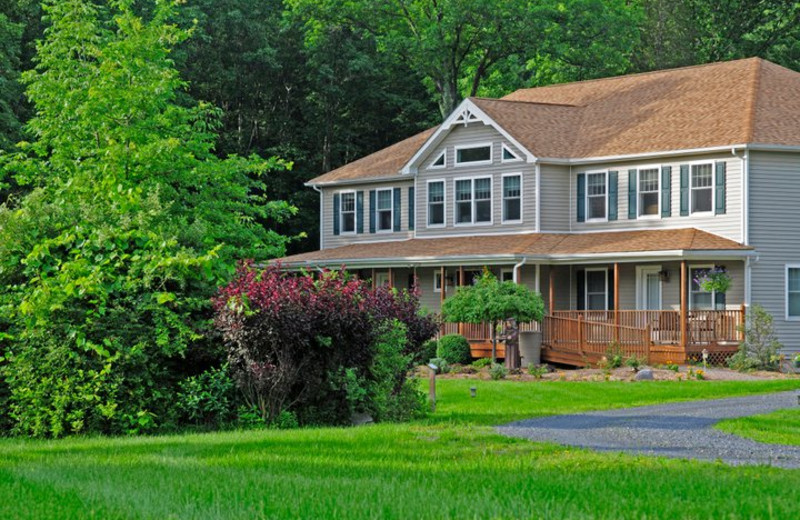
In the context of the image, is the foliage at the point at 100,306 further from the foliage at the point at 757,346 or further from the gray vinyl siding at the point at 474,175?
the gray vinyl siding at the point at 474,175

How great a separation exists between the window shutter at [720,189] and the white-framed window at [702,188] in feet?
0.68

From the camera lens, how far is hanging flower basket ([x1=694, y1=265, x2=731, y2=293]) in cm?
3366

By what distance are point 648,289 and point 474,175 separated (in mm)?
6895

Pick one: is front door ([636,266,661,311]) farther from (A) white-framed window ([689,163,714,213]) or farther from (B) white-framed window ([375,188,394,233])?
(B) white-framed window ([375,188,394,233])

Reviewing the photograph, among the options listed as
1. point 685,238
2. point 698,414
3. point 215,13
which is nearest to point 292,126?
point 215,13

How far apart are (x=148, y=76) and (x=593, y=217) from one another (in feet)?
54.7

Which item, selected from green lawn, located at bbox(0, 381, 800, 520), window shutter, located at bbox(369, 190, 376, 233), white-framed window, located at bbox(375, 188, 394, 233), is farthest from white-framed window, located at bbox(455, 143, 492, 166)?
green lawn, located at bbox(0, 381, 800, 520)

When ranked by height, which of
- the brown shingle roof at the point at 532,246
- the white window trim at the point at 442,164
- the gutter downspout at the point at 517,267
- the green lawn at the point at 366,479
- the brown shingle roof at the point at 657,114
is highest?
the brown shingle roof at the point at 657,114

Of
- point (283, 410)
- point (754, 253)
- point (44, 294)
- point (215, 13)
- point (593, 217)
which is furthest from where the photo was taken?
point (215, 13)

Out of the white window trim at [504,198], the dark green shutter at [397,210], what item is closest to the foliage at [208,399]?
the white window trim at [504,198]

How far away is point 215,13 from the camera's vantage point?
5338 centimetres

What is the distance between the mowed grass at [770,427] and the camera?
1611 centimetres

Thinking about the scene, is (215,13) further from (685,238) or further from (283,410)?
(283,410)

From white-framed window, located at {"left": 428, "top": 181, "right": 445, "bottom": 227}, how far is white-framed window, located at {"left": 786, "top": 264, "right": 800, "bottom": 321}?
1135 centimetres
